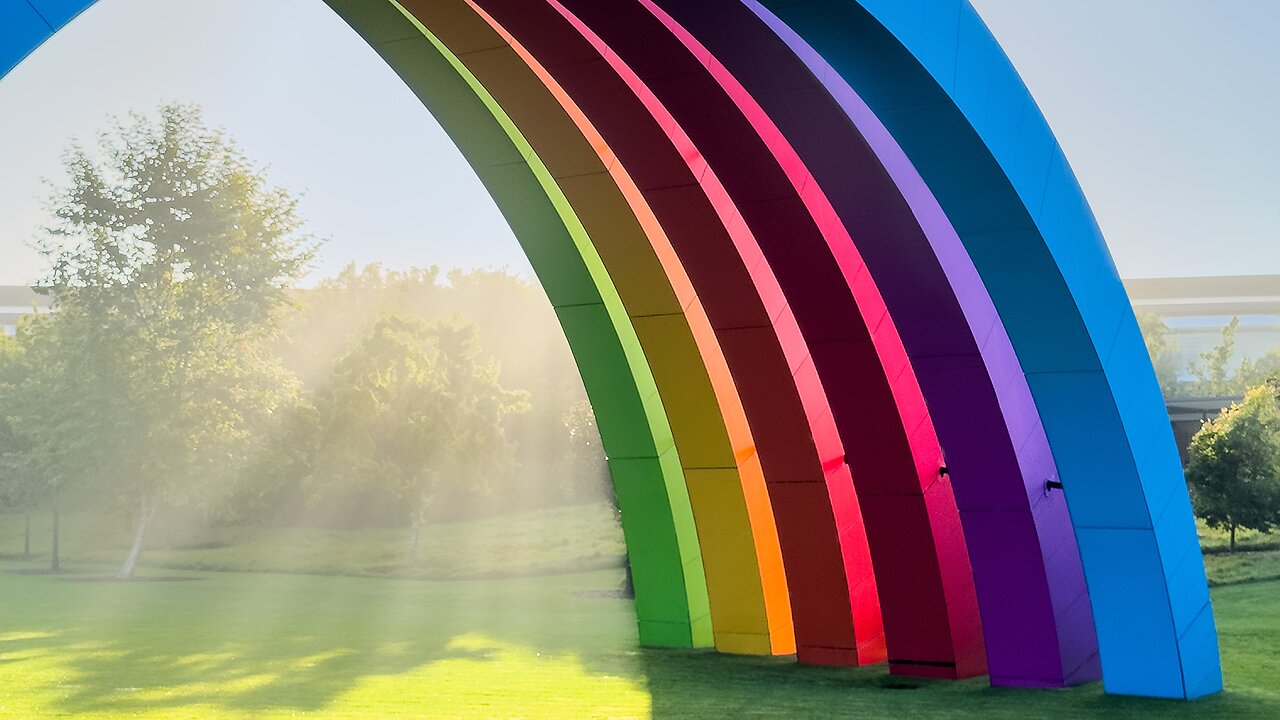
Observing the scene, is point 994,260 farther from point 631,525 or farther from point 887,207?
point 631,525

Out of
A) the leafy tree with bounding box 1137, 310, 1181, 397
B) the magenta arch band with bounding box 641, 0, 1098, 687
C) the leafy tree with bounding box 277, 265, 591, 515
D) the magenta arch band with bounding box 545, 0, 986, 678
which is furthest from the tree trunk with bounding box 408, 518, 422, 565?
the magenta arch band with bounding box 641, 0, 1098, 687

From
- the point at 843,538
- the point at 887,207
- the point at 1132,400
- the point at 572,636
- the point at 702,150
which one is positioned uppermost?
the point at 702,150

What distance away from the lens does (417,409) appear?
38.7m

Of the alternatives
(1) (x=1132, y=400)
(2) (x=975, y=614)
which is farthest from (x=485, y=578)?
(1) (x=1132, y=400)

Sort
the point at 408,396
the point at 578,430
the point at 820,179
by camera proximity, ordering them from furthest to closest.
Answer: the point at 578,430 < the point at 408,396 < the point at 820,179

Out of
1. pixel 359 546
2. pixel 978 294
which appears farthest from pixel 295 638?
pixel 359 546

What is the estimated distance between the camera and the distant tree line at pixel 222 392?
3719cm

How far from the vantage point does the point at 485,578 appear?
43625mm

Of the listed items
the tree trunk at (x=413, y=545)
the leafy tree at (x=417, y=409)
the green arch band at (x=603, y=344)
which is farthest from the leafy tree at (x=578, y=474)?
the green arch band at (x=603, y=344)

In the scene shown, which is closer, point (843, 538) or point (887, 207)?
point (887, 207)

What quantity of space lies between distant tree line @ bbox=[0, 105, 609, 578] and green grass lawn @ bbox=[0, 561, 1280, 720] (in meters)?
6.79

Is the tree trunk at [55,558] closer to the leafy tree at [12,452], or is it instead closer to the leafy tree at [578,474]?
the leafy tree at [12,452]

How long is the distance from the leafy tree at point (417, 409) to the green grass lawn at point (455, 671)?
23.2 ft

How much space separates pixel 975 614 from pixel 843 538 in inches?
66.0
